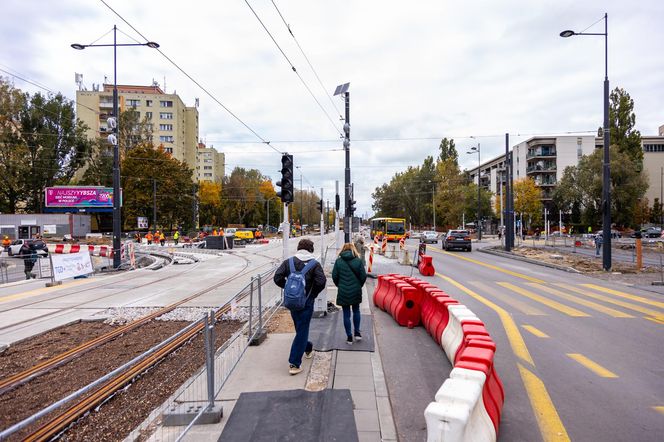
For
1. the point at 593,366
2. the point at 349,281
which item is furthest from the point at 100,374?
the point at 593,366

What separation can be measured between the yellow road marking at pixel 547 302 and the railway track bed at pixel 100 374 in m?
7.33

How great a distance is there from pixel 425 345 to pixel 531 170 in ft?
268

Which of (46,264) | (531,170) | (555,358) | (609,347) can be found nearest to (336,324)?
(555,358)

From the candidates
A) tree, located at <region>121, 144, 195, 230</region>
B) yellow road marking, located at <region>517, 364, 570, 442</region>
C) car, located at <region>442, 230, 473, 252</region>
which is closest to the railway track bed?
yellow road marking, located at <region>517, 364, 570, 442</region>

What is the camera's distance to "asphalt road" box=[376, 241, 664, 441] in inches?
173

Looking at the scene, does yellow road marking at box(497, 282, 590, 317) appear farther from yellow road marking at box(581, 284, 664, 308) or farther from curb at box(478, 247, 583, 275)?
curb at box(478, 247, 583, 275)

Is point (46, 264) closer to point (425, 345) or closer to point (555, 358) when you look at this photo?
point (425, 345)

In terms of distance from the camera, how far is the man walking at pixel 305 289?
5.61 metres

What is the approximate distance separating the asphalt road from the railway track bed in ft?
9.54

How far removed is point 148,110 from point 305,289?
90.1m

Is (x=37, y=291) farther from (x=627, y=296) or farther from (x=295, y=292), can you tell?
(x=627, y=296)

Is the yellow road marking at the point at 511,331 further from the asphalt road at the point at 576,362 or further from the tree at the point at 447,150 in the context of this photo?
the tree at the point at 447,150

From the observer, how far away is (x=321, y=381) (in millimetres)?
5430

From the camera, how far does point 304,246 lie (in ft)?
19.2
